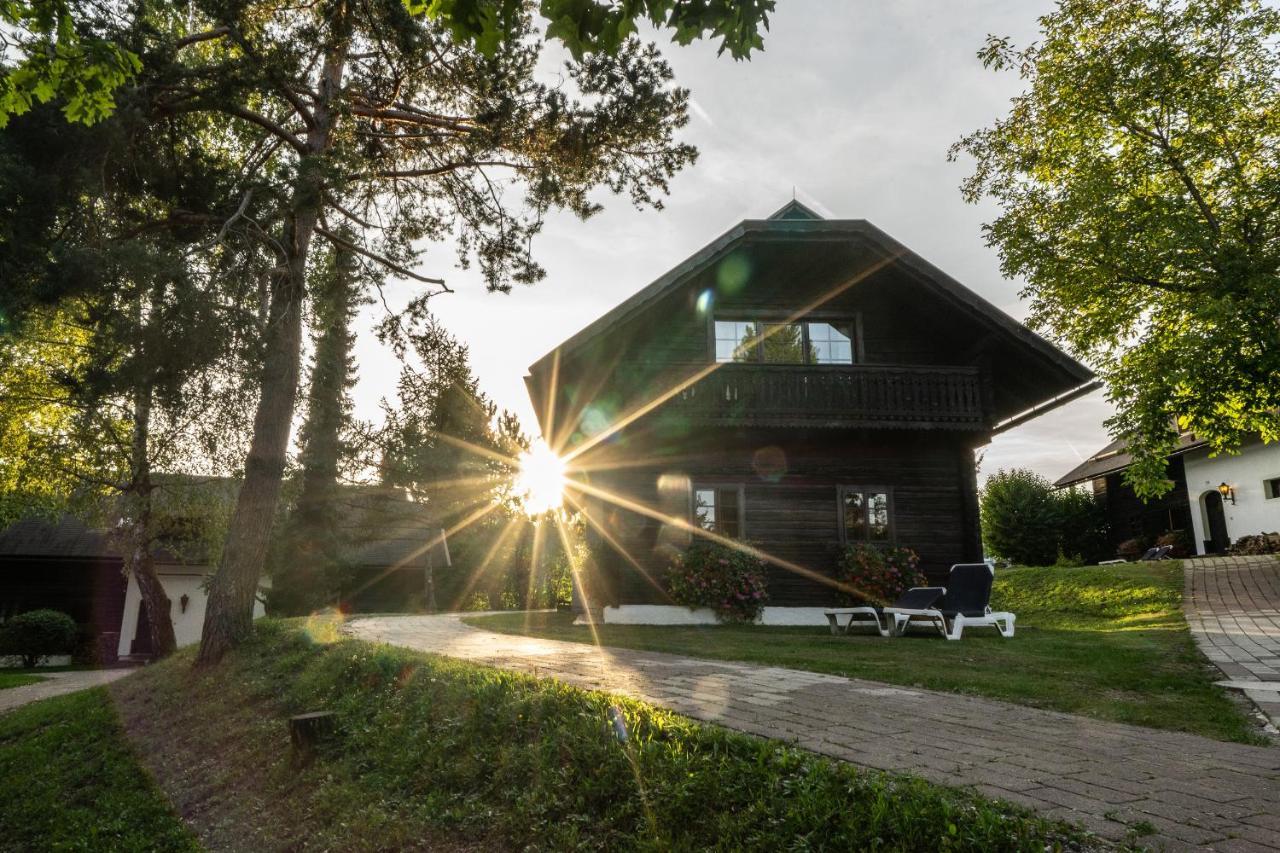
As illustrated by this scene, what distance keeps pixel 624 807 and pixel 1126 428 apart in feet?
53.4

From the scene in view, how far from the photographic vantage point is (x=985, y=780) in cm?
368

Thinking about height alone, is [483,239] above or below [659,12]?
above

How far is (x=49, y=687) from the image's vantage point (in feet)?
50.5

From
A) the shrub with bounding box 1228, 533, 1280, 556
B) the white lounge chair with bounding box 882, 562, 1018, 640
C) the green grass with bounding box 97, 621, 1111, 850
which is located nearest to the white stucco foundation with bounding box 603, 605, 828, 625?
the white lounge chair with bounding box 882, 562, 1018, 640

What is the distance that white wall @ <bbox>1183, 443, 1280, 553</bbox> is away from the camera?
2478 cm

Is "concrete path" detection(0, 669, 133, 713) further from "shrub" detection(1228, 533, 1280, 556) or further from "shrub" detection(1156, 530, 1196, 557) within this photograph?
"shrub" detection(1156, 530, 1196, 557)

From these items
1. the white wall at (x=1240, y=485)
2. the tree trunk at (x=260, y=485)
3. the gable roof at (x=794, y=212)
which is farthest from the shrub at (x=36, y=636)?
the white wall at (x=1240, y=485)

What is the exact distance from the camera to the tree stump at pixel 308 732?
6.40 meters

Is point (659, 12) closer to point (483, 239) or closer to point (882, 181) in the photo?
point (882, 181)

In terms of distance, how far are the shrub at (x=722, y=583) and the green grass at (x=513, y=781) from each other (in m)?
7.01

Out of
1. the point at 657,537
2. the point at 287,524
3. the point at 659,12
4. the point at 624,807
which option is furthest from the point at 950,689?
the point at 287,524

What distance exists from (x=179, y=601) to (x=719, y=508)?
65.9ft

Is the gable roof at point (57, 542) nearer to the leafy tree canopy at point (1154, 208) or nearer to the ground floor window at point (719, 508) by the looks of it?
the ground floor window at point (719, 508)

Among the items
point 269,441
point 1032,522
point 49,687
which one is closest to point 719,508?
point 269,441
